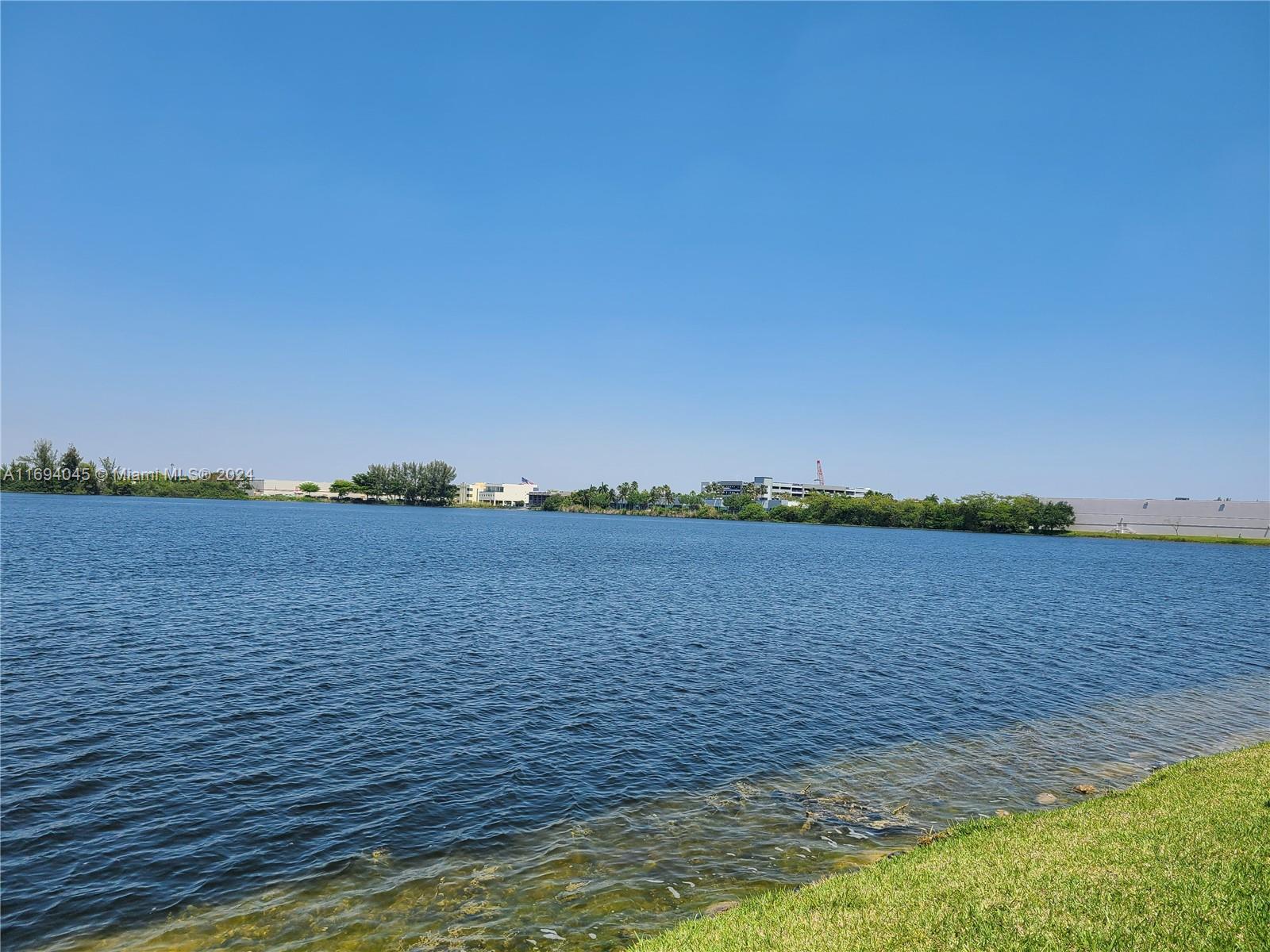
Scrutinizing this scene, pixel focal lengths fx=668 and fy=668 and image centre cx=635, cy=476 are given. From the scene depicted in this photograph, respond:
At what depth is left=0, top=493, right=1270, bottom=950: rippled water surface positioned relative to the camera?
14242mm

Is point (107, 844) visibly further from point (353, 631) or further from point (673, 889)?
point (353, 631)

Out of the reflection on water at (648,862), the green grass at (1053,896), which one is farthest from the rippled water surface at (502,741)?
the green grass at (1053,896)

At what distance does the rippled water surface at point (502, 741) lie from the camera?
46.7ft

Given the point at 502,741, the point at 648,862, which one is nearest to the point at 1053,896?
the point at 648,862

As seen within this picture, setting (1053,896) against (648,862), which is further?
(648,862)

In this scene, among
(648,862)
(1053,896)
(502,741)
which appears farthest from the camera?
(502,741)

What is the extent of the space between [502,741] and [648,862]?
9.15 meters

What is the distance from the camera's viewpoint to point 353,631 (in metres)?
39.7

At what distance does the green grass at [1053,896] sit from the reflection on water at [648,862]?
2.32m

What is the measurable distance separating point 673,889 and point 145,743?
18159mm

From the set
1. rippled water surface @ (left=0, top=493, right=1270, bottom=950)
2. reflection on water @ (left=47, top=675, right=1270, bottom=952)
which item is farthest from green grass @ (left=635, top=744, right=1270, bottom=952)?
rippled water surface @ (left=0, top=493, right=1270, bottom=950)

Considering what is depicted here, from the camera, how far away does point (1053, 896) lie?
1059 centimetres

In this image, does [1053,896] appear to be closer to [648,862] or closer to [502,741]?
[648,862]

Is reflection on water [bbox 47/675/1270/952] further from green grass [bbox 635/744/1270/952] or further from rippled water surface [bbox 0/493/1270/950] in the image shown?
green grass [bbox 635/744/1270/952]
